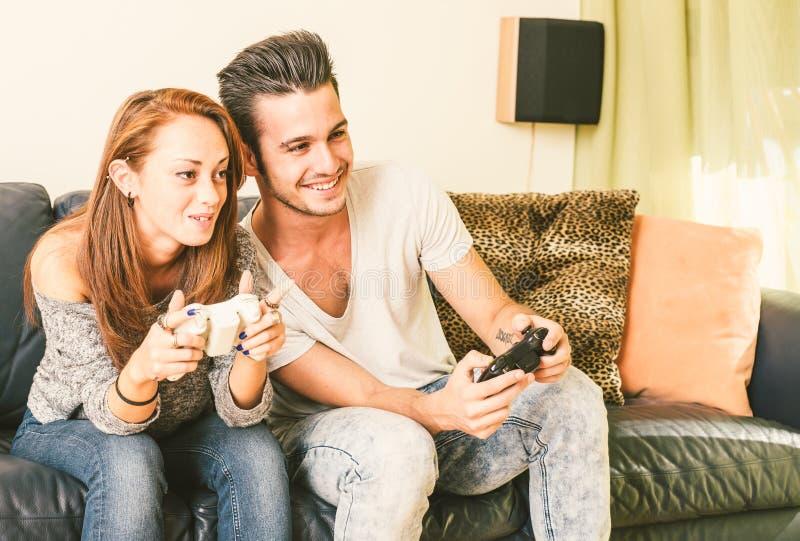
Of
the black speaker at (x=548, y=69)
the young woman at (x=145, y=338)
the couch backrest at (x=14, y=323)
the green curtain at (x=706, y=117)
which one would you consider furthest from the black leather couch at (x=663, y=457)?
the black speaker at (x=548, y=69)

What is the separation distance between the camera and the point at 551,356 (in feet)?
4.57

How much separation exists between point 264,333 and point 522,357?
1.40 ft

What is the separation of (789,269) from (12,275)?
2002 millimetres

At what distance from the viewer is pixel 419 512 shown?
4.29 feet

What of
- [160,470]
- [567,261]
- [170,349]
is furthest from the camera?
[567,261]

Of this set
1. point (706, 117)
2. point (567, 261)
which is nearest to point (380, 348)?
point (567, 261)

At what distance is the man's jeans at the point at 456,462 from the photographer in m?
1.28

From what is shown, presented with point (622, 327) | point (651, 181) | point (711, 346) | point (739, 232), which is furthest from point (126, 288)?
point (651, 181)

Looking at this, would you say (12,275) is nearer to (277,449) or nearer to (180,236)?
(180,236)

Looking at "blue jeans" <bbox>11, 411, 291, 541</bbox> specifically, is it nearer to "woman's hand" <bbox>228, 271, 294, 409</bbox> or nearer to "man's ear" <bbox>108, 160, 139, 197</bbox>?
"woman's hand" <bbox>228, 271, 294, 409</bbox>

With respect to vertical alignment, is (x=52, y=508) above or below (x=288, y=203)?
below

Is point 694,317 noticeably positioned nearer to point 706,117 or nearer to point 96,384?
point 706,117

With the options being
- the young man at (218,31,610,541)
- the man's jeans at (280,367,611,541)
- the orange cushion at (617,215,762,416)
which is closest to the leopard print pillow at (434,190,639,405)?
the orange cushion at (617,215,762,416)

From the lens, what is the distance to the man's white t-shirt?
160cm
